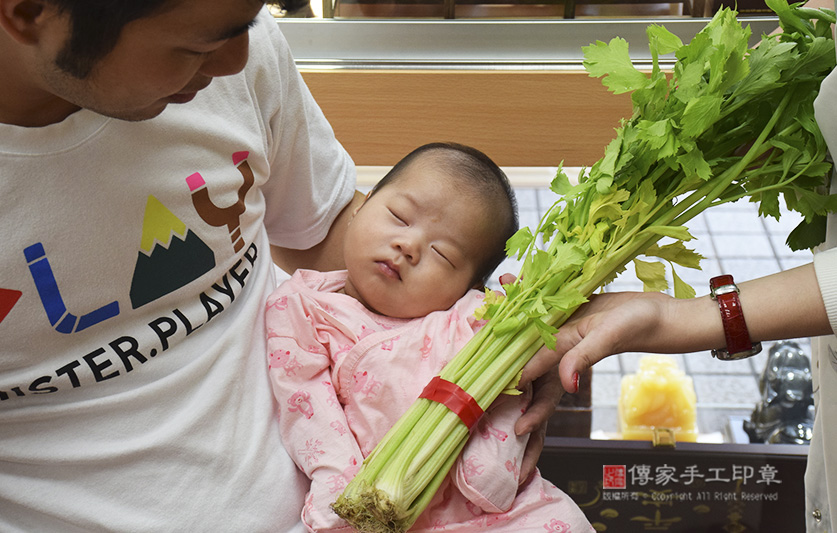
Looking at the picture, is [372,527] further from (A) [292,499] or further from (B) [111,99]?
(B) [111,99]

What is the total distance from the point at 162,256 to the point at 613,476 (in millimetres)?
1424

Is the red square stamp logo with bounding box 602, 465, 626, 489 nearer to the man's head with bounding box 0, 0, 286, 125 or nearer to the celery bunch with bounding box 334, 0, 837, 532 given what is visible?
the celery bunch with bounding box 334, 0, 837, 532

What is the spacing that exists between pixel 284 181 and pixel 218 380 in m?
0.45

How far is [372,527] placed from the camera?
986mm

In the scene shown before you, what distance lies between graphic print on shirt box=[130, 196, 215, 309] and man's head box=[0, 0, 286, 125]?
0.56ft

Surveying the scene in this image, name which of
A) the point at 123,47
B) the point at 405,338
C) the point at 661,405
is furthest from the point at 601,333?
the point at 661,405

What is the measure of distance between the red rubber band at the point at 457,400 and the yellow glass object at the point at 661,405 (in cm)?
126

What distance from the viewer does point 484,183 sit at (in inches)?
53.6

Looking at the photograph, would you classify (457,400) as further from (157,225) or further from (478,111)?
(478,111)

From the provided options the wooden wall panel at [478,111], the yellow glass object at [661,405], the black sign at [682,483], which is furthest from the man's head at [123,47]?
the yellow glass object at [661,405]

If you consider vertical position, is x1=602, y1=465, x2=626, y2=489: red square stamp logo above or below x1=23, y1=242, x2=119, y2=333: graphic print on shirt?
below

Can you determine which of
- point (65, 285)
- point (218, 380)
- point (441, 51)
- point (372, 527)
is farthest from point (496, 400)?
point (441, 51)

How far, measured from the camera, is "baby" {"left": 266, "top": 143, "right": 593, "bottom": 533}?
A: 3.59ft

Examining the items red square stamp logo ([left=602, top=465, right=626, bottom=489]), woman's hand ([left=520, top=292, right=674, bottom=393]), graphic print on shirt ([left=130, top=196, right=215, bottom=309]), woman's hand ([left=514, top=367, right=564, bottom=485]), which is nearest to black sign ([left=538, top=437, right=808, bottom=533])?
red square stamp logo ([left=602, top=465, right=626, bottom=489])
